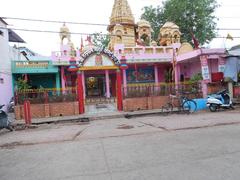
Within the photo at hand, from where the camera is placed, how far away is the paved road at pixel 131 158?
13.6ft

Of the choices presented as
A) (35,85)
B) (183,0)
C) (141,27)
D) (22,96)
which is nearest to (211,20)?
(183,0)

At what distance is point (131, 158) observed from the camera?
16.9 ft

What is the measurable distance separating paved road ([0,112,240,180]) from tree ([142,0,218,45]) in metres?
26.2

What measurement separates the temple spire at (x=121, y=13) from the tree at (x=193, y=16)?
23.2ft

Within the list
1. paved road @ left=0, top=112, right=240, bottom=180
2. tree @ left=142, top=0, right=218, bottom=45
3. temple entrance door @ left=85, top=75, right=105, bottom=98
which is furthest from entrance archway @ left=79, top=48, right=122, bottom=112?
tree @ left=142, top=0, right=218, bottom=45

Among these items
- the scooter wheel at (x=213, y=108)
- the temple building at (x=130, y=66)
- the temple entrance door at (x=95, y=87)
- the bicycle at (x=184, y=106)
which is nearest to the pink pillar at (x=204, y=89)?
the temple building at (x=130, y=66)

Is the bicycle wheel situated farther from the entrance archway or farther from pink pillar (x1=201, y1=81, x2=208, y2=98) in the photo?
the entrance archway

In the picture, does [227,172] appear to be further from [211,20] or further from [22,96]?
[211,20]

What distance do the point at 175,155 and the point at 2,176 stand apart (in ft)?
11.5

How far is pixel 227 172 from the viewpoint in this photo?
399cm

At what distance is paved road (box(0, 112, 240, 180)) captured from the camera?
4.16m

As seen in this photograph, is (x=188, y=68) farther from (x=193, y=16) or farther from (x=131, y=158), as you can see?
(x=131, y=158)

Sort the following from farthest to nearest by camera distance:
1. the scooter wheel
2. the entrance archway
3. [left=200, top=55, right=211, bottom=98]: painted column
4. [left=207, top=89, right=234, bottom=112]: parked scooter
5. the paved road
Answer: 1. the entrance archway
2. [left=200, top=55, right=211, bottom=98]: painted column
3. the scooter wheel
4. [left=207, top=89, right=234, bottom=112]: parked scooter
5. the paved road

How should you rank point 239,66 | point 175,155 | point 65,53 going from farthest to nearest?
point 65,53 → point 239,66 → point 175,155
